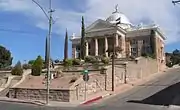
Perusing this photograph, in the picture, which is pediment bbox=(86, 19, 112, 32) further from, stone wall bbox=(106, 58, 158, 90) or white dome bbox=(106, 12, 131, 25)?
stone wall bbox=(106, 58, 158, 90)

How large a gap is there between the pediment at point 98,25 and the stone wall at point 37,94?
1443 inches

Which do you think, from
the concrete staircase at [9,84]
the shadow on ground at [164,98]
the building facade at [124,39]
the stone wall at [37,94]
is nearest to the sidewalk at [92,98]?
the stone wall at [37,94]

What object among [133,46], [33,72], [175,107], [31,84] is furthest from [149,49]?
[175,107]

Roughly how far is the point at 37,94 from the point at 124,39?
39107 millimetres

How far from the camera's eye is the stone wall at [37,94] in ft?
97.4

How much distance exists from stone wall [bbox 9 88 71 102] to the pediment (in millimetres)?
36648

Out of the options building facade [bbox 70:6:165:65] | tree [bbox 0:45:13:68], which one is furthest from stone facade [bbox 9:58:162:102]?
tree [bbox 0:45:13:68]

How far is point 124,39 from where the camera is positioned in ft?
224

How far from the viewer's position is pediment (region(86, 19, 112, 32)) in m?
67.9

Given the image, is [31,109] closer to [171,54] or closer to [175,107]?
[175,107]

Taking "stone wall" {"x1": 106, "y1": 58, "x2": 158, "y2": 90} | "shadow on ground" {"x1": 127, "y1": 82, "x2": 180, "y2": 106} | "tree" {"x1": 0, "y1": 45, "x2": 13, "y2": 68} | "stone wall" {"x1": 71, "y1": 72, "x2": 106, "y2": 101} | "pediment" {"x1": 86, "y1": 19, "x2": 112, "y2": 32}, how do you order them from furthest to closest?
"tree" {"x1": 0, "y1": 45, "x2": 13, "y2": 68} < "pediment" {"x1": 86, "y1": 19, "x2": 112, "y2": 32} < "stone wall" {"x1": 106, "y1": 58, "x2": 158, "y2": 90} < "stone wall" {"x1": 71, "y1": 72, "x2": 106, "y2": 101} < "shadow on ground" {"x1": 127, "y1": 82, "x2": 180, "y2": 106}

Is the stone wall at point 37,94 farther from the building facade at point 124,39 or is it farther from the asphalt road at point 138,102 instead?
the building facade at point 124,39

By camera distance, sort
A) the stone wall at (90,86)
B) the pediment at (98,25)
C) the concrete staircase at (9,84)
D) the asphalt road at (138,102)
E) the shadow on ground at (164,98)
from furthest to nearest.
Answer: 1. the pediment at (98,25)
2. the concrete staircase at (9,84)
3. the stone wall at (90,86)
4. the shadow on ground at (164,98)
5. the asphalt road at (138,102)

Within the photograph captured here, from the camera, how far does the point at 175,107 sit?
78.8ft
